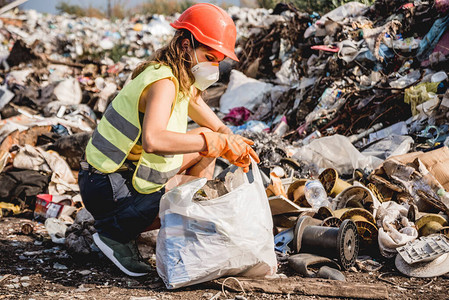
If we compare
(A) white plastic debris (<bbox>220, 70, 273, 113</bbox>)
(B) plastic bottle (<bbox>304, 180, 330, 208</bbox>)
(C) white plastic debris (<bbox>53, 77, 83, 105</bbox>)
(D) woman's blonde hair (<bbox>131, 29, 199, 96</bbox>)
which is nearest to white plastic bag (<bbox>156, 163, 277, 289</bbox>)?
(D) woman's blonde hair (<bbox>131, 29, 199, 96</bbox>)

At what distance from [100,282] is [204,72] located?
1.16 meters

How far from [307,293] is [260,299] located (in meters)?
0.22

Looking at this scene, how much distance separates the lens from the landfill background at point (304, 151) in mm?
2111

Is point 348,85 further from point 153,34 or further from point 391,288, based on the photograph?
point 153,34

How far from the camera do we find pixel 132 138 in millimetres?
2029

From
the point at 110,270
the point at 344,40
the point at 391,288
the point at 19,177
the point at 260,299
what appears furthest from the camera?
the point at 344,40

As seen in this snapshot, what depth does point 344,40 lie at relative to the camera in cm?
512

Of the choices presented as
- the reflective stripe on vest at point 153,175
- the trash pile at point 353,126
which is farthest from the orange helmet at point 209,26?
the trash pile at point 353,126

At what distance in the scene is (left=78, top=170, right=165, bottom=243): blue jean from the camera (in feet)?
6.91

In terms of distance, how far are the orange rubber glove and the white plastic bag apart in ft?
0.47

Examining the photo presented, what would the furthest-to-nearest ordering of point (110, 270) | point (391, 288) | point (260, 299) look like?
point (110, 270) → point (391, 288) → point (260, 299)

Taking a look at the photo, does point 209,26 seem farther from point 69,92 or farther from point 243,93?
point 69,92

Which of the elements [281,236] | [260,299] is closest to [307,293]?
[260,299]

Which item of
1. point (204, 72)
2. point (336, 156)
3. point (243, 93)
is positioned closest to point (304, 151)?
point (336, 156)
